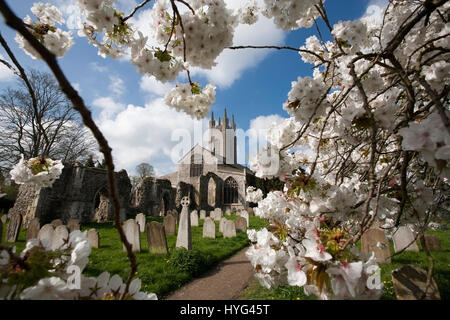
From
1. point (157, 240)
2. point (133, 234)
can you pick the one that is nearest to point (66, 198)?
point (133, 234)

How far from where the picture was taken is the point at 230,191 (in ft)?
108

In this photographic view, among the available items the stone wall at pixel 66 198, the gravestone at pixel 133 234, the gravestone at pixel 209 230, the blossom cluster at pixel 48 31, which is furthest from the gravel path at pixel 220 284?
the stone wall at pixel 66 198

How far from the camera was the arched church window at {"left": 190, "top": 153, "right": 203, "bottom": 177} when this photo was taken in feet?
121

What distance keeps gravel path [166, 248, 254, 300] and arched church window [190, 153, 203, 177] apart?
100 ft

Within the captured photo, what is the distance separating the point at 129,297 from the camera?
885mm

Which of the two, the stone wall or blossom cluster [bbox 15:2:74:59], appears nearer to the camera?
blossom cluster [bbox 15:2:74:59]

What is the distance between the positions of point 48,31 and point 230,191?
31672 mm

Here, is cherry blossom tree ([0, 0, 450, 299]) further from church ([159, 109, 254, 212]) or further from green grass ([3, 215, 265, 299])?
church ([159, 109, 254, 212])

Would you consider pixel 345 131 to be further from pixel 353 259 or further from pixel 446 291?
pixel 446 291

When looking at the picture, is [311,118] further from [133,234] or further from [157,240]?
[133,234]

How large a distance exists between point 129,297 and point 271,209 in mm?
2141

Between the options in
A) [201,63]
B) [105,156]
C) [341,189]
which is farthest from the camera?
[201,63]

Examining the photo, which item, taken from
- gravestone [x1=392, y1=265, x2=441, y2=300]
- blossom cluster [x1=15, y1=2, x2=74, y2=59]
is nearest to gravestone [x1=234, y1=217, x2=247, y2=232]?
gravestone [x1=392, y1=265, x2=441, y2=300]

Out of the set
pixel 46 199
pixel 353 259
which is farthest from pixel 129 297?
pixel 46 199
